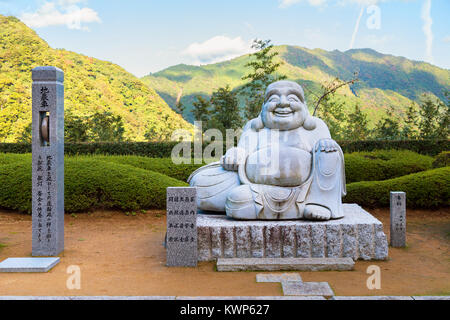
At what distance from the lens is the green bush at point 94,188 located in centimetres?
716

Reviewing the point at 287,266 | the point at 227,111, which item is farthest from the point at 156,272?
the point at 227,111

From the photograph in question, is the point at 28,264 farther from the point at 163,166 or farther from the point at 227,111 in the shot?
the point at 227,111

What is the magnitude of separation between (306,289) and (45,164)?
11.2 ft

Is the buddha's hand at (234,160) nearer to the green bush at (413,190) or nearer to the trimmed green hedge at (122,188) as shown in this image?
the trimmed green hedge at (122,188)

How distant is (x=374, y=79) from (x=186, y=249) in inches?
1709

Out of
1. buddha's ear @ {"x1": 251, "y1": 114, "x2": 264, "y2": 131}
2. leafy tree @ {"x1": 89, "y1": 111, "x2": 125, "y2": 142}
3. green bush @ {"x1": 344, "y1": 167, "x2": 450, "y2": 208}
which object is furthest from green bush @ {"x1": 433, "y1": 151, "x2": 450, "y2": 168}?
leafy tree @ {"x1": 89, "y1": 111, "x2": 125, "y2": 142}

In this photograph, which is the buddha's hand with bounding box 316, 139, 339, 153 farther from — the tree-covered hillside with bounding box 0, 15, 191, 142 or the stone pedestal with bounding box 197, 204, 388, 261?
the tree-covered hillside with bounding box 0, 15, 191, 142

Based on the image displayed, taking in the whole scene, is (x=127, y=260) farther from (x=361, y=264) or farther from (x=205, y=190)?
(x=361, y=264)

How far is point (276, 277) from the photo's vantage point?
3842 mm

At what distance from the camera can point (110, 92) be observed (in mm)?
23219

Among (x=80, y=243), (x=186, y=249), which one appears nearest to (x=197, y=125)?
(x=80, y=243)

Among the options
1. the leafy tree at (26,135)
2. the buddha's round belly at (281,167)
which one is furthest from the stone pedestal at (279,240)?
the leafy tree at (26,135)

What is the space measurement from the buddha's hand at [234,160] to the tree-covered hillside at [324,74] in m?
27.9

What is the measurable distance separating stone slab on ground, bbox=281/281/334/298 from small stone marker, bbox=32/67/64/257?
293 cm
